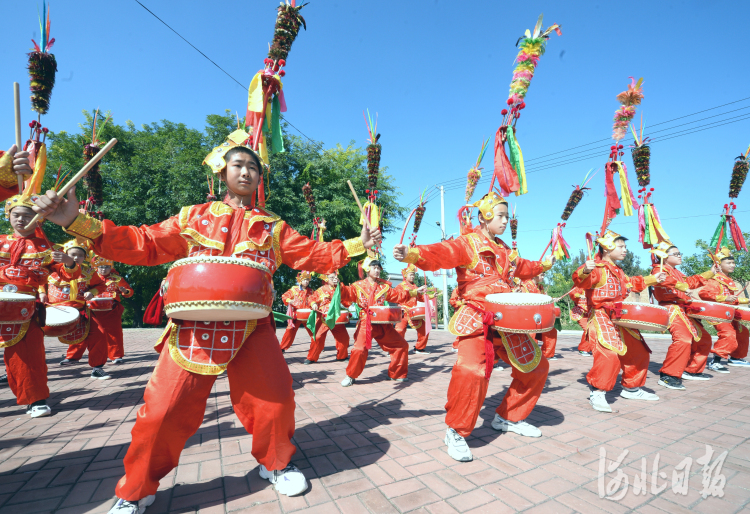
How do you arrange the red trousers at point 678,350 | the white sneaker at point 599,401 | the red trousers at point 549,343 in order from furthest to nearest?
the red trousers at point 549,343 < the red trousers at point 678,350 < the white sneaker at point 599,401

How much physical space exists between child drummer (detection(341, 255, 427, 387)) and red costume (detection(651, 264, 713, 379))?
3903 mm

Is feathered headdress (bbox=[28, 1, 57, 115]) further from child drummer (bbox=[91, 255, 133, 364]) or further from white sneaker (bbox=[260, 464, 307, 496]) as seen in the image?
child drummer (bbox=[91, 255, 133, 364])

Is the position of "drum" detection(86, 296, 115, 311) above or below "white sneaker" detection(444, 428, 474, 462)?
above

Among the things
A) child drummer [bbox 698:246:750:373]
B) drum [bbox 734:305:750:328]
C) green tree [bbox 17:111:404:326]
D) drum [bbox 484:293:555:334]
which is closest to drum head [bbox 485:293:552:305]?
drum [bbox 484:293:555:334]

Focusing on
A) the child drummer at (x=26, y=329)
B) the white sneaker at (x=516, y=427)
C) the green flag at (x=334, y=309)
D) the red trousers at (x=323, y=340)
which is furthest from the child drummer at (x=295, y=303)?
the white sneaker at (x=516, y=427)

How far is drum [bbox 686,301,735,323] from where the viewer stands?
5590 mm

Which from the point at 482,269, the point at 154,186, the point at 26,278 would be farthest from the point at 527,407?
the point at 154,186

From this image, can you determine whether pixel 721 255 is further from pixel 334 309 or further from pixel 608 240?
pixel 334 309

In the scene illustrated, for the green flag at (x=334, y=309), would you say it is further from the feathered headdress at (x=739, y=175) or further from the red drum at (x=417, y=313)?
the feathered headdress at (x=739, y=175)

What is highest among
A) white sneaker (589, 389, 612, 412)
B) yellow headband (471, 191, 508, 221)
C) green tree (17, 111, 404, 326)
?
green tree (17, 111, 404, 326)

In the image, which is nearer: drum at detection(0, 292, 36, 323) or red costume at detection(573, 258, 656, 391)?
drum at detection(0, 292, 36, 323)

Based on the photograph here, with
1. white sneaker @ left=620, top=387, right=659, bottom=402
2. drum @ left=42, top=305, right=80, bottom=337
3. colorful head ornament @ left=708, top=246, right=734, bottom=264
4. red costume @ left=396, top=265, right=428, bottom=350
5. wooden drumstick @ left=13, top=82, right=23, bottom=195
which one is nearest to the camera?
wooden drumstick @ left=13, top=82, right=23, bottom=195

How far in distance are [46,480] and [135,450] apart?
118 centimetres

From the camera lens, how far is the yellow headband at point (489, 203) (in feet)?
11.7
